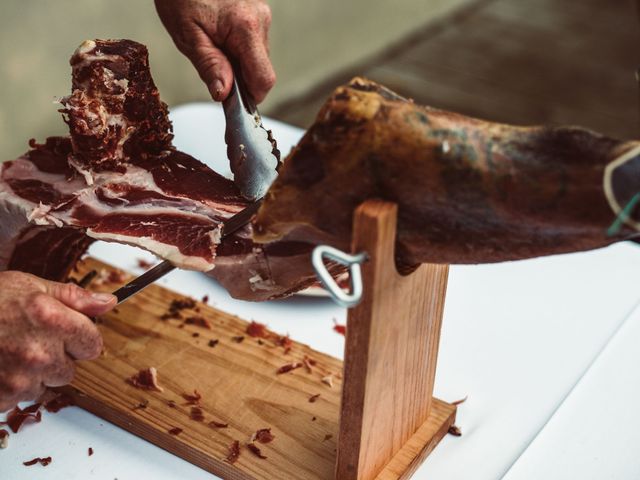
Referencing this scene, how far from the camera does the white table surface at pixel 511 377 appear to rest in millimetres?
1456

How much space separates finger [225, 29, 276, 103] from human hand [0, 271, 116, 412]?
0.71 meters

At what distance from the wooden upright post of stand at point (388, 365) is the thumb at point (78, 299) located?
448mm

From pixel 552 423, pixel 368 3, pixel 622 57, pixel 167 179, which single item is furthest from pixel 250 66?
pixel 622 57

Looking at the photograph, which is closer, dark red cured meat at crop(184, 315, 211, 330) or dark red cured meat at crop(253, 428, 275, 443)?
dark red cured meat at crop(253, 428, 275, 443)

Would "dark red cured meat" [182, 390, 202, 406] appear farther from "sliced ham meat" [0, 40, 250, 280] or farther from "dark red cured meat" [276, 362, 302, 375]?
"sliced ham meat" [0, 40, 250, 280]

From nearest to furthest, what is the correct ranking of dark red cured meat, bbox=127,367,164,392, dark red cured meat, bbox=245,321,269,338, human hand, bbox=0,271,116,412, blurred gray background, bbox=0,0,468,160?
human hand, bbox=0,271,116,412
dark red cured meat, bbox=127,367,164,392
dark red cured meat, bbox=245,321,269,338
blurred gray background, bbox=0,0,468,160

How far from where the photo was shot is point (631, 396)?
1.60 meters

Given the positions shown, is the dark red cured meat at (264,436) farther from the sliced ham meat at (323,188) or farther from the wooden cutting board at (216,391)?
the sliced ham meat at (323,188)

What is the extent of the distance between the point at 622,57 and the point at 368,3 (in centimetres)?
189

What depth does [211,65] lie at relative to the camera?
183cm

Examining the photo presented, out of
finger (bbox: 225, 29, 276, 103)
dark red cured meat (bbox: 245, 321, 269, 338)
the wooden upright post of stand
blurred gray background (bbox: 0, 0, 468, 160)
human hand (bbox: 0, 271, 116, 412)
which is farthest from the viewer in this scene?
blurred gray background (bbox: 0, 0, 468, 160)

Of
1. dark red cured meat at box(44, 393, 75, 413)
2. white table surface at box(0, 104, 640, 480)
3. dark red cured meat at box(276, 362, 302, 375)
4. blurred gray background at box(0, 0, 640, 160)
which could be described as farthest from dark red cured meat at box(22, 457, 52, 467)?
blurred gray background at box(0, 0, 640, 160)

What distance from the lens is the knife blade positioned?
4.58 ft

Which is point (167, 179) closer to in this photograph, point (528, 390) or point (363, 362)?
point (363, 362)
